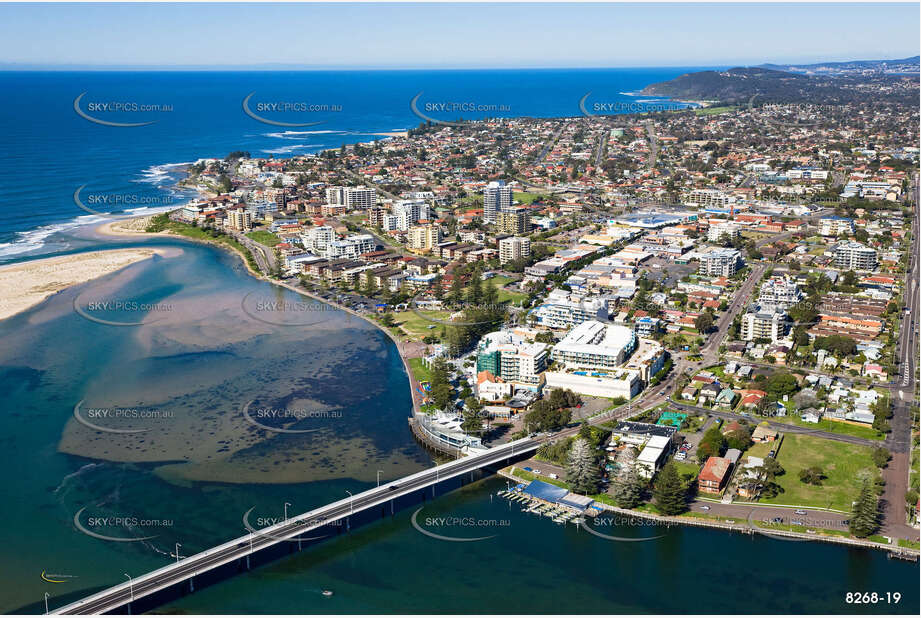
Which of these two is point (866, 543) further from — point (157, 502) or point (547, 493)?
point (157, 502)

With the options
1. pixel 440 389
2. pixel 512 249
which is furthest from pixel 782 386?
pixel 512 249

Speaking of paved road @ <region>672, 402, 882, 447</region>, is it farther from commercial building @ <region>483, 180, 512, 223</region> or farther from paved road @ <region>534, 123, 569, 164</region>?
paved road @ <region>534, 123, 569, 164</region>

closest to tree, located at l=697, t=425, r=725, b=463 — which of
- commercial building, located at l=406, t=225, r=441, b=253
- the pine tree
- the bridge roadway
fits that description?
the pine tree

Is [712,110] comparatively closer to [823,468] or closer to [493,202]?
[493,202]

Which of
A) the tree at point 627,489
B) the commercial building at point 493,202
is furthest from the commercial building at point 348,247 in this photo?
the tree at point 627,489

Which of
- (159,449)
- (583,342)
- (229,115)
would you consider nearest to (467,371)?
(583,342)
